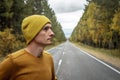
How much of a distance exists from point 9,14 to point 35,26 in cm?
3733

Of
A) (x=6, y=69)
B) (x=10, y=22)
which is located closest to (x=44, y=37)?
(x=6, y=69)

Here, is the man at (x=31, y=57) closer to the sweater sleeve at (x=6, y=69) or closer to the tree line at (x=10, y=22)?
the sweater sleeve at (x=6, y=69)

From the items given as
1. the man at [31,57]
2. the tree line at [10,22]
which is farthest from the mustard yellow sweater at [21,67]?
the tree line at [10,22]

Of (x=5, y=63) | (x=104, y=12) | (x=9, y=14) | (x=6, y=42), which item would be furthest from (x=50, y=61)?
(x=104, y=12)

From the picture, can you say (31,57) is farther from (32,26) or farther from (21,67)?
(32,26)

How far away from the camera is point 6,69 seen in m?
3.07

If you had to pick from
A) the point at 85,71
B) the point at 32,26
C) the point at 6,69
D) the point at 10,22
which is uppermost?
the point at 10,22

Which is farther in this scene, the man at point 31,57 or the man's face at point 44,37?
the man's face at point 44,37

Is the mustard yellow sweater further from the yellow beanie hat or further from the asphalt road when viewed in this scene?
the asphalt road

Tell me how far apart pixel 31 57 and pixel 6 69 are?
0.81 ft

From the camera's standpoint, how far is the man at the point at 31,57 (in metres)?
3.09

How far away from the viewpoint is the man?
309 centimetres

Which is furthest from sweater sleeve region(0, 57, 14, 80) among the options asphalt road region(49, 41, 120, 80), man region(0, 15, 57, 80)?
asphalt road region(49, 41, 120, 80)

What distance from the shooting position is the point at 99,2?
45.8 metres
